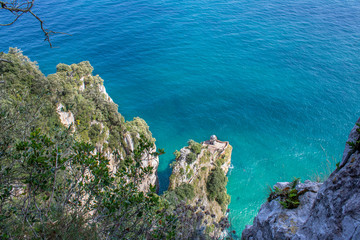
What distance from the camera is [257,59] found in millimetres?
57156

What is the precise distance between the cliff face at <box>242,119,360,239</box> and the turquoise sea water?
810 inches

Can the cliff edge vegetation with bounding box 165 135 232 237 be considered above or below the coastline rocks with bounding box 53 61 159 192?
below

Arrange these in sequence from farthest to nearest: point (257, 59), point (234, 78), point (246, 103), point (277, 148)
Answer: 1. point (257, 59)
2. point (234, 78)
3. point (246, 103)
4. point (277, 148)

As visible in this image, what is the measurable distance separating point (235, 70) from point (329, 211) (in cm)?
5137

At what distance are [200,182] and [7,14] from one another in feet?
217

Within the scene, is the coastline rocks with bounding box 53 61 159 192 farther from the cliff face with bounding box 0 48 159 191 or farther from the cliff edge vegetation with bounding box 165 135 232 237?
the cliff edge vegetation with bounding box 165 135 232 237

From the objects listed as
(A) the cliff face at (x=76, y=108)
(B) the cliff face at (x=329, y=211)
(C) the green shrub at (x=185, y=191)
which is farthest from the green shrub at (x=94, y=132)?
(B) the cliff face at (x=329, y=211)

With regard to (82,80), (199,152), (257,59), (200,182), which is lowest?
(200,182)

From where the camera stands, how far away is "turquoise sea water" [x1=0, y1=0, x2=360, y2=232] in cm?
3722

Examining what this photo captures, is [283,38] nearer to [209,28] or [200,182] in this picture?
[209,28]

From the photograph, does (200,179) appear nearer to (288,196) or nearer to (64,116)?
(64,116)

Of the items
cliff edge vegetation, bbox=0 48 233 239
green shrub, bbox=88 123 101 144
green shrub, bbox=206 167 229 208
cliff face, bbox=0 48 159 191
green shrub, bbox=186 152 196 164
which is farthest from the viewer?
green shrub, bbox=206 167 229 208

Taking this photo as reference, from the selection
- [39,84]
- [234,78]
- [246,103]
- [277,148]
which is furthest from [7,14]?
[277,148]

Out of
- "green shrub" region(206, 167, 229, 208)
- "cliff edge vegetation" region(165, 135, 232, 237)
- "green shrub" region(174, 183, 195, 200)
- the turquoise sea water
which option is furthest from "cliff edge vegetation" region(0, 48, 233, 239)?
the turquoise sea water
